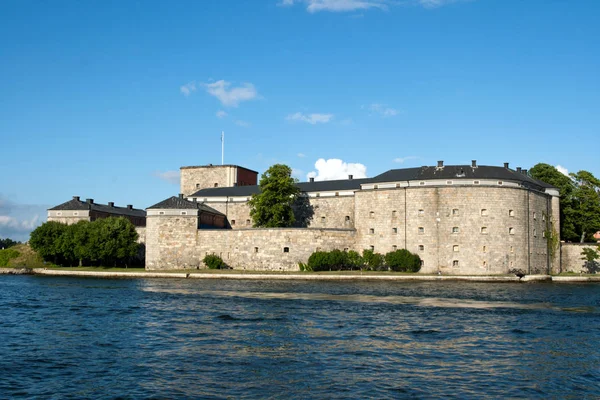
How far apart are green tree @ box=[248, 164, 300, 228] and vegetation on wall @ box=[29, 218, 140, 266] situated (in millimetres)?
11085

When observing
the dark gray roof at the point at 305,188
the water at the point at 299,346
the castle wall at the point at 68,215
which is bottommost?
the water at the point at 299,346

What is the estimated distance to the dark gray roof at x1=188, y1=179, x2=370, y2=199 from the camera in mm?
55469

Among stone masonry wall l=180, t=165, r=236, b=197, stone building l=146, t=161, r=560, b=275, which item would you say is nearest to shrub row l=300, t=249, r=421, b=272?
stone building l=146, t=161, r=560, b=275

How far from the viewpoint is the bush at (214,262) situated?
4919 cm

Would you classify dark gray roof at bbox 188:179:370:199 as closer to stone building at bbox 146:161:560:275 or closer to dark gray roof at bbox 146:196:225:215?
stone building at bbox 146:161:560:275

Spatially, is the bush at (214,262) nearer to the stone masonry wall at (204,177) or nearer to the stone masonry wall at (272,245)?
the stone masonry wall at (272,245)

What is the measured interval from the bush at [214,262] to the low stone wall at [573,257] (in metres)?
28.0

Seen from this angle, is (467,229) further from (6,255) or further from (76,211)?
(6,255)

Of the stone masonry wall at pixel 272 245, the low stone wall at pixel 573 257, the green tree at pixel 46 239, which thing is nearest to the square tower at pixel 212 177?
the green tree at pixel 46 239

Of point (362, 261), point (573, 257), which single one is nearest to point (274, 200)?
point (362, 261)

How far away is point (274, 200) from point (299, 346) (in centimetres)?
3598

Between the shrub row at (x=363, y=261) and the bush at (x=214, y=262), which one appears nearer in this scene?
the shrub row at (x=363, y=261)

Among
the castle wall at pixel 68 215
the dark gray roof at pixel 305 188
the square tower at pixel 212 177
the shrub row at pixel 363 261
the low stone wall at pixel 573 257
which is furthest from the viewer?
the square tower at pixel 212 177

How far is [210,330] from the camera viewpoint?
19422mm
